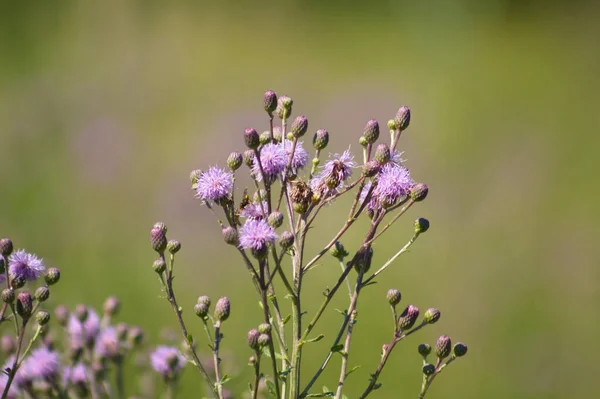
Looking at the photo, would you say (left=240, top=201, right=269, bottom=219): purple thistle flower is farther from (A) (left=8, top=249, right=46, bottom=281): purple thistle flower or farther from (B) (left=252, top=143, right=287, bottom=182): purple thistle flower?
(A) (left=8, top=249, right=46, bottom=281): purple thistle flower

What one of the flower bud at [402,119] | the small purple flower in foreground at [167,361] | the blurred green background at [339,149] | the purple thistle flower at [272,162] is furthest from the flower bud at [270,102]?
the blurred green background at [339,149]

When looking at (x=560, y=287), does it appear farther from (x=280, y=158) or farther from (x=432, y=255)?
(x=280, y=158)

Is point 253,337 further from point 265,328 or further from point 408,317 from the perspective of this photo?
point 408,317

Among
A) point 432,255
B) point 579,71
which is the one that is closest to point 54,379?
point 432,255

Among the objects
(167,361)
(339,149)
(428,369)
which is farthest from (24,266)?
(339,149)

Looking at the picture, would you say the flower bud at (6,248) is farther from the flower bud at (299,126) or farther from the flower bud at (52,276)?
the flower bud at (299,126)

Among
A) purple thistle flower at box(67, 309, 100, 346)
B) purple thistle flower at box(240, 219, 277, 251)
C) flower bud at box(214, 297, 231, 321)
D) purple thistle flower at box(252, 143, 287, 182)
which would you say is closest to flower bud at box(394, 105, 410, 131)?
purple thistle flower at box(252, 143, 287, 182)
